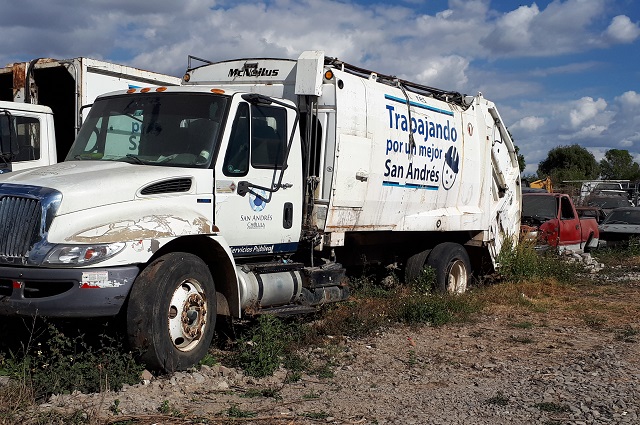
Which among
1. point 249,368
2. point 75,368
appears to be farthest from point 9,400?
point 249,368

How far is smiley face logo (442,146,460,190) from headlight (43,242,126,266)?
6231 mm

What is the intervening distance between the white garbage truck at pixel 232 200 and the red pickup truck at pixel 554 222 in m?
5.01

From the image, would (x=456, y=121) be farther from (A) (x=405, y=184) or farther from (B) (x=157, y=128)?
(B) (x=157, y=128)

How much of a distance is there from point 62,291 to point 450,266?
22.5 ft

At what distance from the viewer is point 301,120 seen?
8.71 meters

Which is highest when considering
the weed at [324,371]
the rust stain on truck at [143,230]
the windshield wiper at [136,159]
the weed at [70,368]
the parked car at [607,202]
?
the windshield wiper at [136,159]

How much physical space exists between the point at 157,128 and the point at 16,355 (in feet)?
7.89

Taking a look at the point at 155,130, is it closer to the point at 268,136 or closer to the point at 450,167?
the point at 268,136

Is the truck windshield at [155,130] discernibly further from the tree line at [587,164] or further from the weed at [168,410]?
the tree line at [587,164]

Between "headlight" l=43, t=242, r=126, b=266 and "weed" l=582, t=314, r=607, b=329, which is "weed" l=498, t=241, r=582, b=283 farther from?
"headlight" l=43, t=242, r=126, b=266

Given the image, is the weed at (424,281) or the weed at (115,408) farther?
the weed at (424,281)

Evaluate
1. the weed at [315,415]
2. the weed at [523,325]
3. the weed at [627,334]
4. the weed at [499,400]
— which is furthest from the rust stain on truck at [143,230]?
the weed at [627,334]

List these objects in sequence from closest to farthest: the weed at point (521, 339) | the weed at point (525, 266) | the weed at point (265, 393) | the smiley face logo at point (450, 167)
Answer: the weed at point (265, 393)
the weed at point (521, 339)
the smiley face logo at point (450, 167)
the weed at point (525, 266)

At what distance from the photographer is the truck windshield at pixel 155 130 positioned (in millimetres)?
7160
